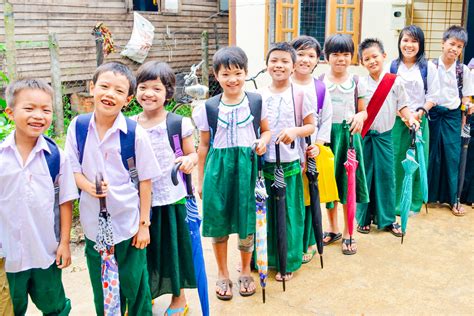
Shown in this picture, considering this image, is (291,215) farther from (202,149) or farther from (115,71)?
(115,71)

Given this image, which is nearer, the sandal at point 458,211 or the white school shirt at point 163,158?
the white school shirt at point 163,158

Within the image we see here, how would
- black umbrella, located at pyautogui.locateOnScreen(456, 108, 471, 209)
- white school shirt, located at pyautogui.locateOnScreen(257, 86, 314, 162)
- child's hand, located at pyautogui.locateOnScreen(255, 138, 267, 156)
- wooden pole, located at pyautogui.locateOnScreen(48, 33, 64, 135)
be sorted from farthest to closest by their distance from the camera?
wooden pole, located at pyautogui.locateOnScreen(48, 33, 64, 135)
black umbrella, located at pyautogui.locateOnScreen(456, 108, 471, 209)
white school shirt, located at pyautogui.locateOnScreen(257, 86, 314, 162)
child's hand, located at pyautogui.locateOnScreen(255, 138, 267, 156)

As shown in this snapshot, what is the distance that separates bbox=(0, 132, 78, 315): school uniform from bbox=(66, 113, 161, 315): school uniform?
0.10 m

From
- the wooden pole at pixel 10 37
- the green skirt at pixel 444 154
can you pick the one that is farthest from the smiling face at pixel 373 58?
the wooden pole at pixel 10 37

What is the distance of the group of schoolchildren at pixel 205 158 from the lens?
2.21 metres

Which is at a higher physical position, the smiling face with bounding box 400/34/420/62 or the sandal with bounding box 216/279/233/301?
the smiling face with bounding box 400/34/420/62

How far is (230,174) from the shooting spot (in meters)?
2.95

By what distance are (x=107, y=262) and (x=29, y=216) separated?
423 millimetres

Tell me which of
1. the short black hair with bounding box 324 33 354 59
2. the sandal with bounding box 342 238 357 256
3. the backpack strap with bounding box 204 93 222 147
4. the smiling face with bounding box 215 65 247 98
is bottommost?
the sandal with bounding box 342 238 357 256

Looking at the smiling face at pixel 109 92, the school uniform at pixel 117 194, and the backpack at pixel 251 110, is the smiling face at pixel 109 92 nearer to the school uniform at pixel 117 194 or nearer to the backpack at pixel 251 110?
the school uniform at pixel 117 194

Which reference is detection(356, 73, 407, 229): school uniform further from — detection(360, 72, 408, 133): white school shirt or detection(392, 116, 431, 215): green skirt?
detection(392, 116, 431, 215): green skirt

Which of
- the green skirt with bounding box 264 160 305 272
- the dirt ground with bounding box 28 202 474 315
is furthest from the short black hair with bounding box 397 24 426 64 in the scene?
the green skirt with bounding box 264 160 305 272

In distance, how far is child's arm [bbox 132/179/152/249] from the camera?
2.42 metres

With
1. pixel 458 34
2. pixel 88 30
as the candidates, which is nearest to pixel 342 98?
pixel 458 34
